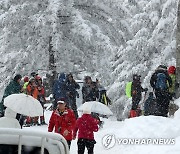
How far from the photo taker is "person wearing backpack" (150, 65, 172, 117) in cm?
1263

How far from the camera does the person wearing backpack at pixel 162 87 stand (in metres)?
12.6

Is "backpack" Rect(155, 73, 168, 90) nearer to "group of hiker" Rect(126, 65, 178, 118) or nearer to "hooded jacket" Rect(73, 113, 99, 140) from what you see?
"group of hiker" Rect(126, 65, 178, 118)

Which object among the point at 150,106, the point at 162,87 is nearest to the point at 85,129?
the point at 162,87

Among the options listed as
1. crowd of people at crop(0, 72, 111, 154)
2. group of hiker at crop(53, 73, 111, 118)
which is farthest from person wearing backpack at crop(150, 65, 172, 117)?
group of hiker at crop(53, 73, 111, 118)

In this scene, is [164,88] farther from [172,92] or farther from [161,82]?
[172,92]

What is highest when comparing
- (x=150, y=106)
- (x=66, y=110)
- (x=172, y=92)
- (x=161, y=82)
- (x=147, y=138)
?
(x=161, y=82)

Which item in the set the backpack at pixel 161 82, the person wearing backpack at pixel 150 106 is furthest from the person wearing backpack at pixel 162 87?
the person wearing backpack at pixel 150 106

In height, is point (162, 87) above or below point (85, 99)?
above

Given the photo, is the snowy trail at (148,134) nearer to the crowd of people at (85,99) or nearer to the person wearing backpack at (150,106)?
the crowd of people at (85,99)

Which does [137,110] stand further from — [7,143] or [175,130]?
[7,143]

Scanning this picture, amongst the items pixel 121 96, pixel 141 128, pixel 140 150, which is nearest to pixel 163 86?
pixel 141 128

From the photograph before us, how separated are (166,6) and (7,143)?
64.4 feet

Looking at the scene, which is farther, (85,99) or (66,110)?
(85,99)

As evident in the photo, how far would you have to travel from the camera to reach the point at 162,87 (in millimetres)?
12633
